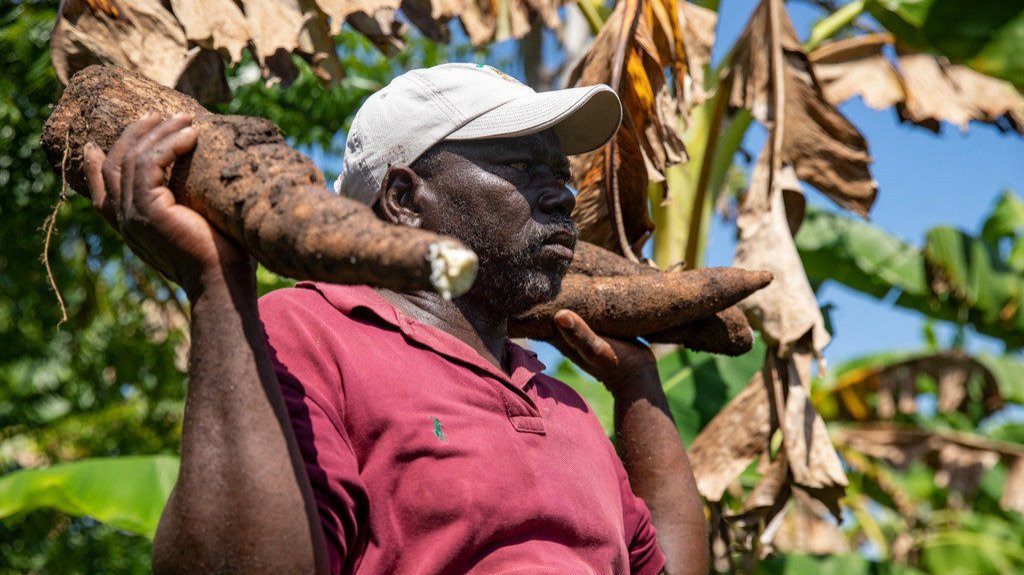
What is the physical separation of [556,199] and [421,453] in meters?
0.54

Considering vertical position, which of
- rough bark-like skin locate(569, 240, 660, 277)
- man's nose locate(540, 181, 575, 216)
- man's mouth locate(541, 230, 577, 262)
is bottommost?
rough bark-like skin locate(569, 240, 660, 277)

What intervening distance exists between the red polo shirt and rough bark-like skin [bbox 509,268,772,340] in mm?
412

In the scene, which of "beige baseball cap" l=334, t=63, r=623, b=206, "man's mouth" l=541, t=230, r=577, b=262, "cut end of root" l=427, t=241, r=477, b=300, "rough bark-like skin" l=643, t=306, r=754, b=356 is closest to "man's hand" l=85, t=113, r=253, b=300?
"cut end of root" l=427, t=241, r=477, b=300

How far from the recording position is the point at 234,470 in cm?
137

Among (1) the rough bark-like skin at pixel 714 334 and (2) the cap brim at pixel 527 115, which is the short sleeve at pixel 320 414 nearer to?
(2) the cap brim at pixel 527 115

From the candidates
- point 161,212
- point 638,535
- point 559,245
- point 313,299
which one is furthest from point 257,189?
point 638,535

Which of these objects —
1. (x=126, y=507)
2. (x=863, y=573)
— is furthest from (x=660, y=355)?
(x=126, y=507)

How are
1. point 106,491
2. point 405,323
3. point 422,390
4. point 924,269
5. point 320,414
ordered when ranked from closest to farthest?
point 320,414 → point 422,390 → point 405,323 → point 106,491 → point 924,269

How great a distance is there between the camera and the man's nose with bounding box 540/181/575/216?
1.96 metres

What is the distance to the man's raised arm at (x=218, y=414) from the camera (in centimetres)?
137

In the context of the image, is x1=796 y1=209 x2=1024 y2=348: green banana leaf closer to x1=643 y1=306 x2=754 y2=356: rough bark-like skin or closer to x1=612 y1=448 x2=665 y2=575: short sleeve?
x1=643 y1=306 x2=754 y2=356: rough bark-like skin

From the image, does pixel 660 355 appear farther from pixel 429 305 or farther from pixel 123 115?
pixel 123 115

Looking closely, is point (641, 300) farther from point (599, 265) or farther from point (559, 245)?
point (559, 245)

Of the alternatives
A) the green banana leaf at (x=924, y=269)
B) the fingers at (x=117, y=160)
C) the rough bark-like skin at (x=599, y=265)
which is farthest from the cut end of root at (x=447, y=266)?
the green banana leaf at (x=924, y=269)
